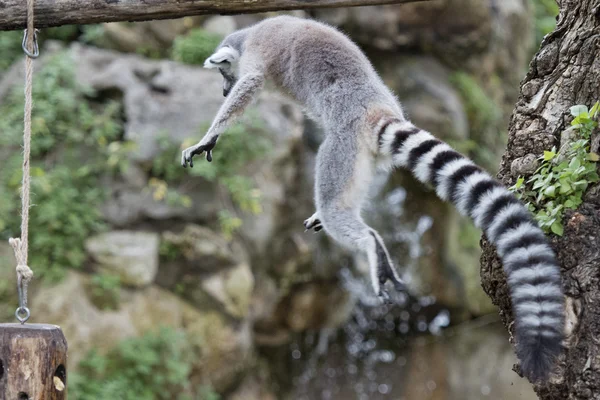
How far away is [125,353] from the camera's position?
5934mm

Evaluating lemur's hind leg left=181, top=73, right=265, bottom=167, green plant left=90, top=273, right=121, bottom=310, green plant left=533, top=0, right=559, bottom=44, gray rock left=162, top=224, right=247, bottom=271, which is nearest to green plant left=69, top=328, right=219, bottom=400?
green plant left=90, top=273, right=121, bottom=310

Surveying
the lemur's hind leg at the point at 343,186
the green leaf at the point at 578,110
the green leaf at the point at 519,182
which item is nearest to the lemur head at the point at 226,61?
the lemur's hind leg at the point at 343,186

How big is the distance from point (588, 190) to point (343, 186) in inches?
40.1

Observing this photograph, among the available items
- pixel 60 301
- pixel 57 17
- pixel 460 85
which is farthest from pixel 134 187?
pixel 460 85

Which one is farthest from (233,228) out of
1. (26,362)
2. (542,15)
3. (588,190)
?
(542,15)

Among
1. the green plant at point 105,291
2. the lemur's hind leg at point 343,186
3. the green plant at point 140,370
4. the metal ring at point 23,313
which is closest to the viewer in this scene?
the metal ring at point 23,313

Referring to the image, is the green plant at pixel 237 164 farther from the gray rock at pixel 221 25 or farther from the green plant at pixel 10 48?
the green plant at pixel 10 48

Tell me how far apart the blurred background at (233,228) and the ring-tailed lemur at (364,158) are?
1.70 m

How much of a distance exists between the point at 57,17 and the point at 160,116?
140 inches

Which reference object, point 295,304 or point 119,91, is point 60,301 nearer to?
point 119,91

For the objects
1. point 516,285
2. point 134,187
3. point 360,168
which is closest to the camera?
point 516,285

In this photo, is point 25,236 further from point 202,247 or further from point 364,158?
point 202,247

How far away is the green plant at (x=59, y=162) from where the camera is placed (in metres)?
6.02

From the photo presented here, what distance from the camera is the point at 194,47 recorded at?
23.5 ft
